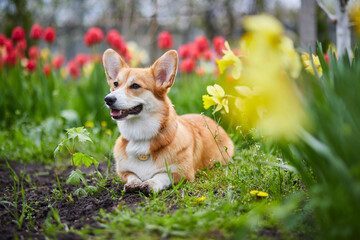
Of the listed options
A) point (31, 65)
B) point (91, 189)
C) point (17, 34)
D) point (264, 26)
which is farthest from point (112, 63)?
point (17, 34)

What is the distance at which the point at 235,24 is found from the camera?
11.0 metres

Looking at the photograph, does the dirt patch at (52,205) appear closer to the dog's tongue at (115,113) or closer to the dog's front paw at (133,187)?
the dog's front paw at (133,187)

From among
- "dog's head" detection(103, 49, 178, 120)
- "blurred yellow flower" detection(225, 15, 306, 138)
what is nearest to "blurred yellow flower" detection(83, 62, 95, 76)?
"dog's head" detection(103, 49, 178, 120)

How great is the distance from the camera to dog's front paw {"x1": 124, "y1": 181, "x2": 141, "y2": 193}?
7.74ft

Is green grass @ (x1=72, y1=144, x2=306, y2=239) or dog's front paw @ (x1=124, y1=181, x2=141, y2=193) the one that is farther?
dog's front paw @ (x1=124, y1=181, x2=141, y2=193)

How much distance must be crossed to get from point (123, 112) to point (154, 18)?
6.37 m

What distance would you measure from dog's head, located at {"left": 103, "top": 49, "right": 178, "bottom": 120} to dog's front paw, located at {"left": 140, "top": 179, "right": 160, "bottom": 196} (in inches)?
20.3

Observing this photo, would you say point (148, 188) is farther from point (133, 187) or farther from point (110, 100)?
point (110, 100)

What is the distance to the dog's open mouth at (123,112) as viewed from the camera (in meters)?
2.51

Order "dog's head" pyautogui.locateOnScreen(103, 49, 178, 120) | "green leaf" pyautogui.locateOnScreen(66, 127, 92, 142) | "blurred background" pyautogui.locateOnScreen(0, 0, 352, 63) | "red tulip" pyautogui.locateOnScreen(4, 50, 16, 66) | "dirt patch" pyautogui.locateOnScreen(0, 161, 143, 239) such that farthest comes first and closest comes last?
1. "blurred background" pyautogui.locateOnScreen(0, 0, 352, 63)
2. "red tulip" pyautogui.locateOnScreen(4, 50, 16, 66)
3. "dog's head" pyautogui.locateOnScreen(103, 49, 178, 120)
4. "green leaf" pyautogui.locateOnScreen(66, 127, 92, 142)
5. "dirt patch" pyautogui.locateOnScreen(0, 161, 143, 239)

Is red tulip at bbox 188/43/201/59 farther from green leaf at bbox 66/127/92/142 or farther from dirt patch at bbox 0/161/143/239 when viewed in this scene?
green leaf at bbox 66/127/92/142

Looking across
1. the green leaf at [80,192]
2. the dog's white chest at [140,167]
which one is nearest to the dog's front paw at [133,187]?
the dog's white chest at [140,167]

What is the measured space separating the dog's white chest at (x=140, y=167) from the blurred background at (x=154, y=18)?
640 centimetres

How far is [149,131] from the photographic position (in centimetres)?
257
